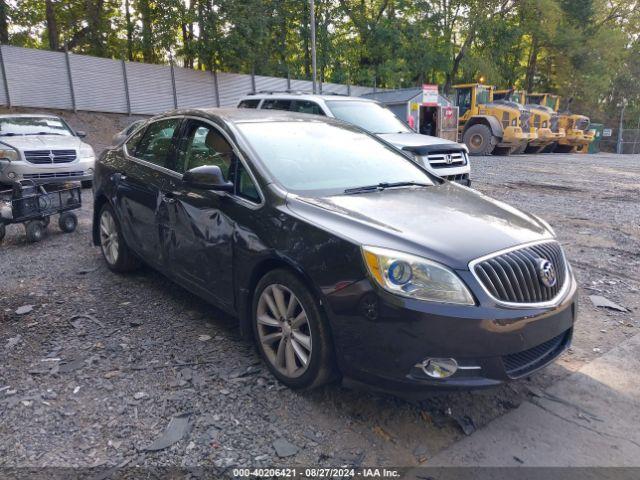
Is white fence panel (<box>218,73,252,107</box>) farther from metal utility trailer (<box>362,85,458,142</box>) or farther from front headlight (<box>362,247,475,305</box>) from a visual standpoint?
front headlight (<box>362,247,475,305</box>)

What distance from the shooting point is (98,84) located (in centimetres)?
2098

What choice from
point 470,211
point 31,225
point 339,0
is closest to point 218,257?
point 470,211

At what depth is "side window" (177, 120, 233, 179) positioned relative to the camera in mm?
3766

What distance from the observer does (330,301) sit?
2.76 meters

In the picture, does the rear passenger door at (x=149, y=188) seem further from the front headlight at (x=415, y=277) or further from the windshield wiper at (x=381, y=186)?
the front headlight at (x=415, y=277)

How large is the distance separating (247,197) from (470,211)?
1.44 meters

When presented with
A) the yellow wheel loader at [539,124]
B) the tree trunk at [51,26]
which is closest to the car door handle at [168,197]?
the yellow wheel loader at [539,124]

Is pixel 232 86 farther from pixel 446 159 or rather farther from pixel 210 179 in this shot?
pixel 210 179

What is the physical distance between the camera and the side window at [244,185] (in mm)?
3381

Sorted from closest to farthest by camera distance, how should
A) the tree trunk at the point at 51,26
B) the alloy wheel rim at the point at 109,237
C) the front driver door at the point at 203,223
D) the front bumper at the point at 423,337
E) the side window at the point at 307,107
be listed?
1. the front bumper at the point at 423,337
2. the front driver door at the point at 203,223
3. the alloy wheel rim at the point at 109,237
4. the side window at the point at 307,107
5. the tree trunk at the point at 51,26

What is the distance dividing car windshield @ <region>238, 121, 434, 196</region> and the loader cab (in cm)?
1937

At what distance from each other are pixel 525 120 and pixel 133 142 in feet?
67.9

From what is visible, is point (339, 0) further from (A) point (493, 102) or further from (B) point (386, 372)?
(B) point (386, 372)

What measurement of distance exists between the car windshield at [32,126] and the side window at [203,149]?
818 cm
